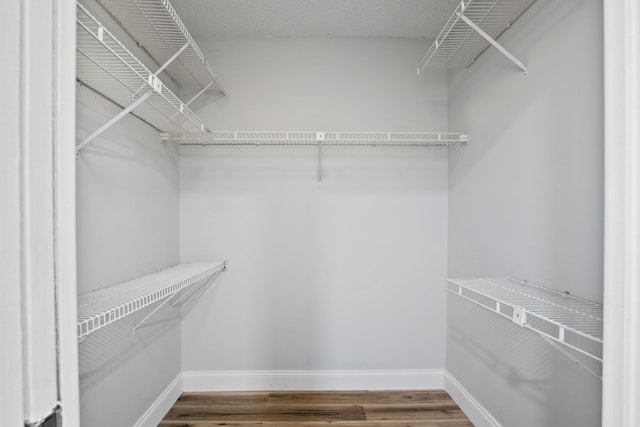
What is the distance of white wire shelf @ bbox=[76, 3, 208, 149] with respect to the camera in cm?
85

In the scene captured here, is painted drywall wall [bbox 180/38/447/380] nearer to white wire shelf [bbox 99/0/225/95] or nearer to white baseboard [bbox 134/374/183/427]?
white baseboard [bbox 134/374/183/427]

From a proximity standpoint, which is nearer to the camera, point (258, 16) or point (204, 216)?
point (258, 16)

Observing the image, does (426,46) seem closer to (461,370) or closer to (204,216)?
(204,216)

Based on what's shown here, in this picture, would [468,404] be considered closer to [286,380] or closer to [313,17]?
[286,380]

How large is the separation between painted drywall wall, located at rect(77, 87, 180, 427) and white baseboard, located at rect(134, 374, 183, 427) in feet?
0.13

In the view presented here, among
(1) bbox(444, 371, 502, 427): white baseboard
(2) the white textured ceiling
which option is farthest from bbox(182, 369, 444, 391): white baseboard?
(2) the white textured ceiling

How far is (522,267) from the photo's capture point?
4.29 feet

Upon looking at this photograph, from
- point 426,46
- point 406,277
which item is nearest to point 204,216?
Result: point 406,277

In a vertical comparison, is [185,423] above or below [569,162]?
below

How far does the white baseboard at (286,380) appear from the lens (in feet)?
6.42

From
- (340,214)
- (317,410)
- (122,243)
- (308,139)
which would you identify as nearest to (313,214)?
(340,214)

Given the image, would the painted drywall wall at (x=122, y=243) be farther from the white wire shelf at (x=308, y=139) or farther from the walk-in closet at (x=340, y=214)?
the white wire shelf at (x=308, y=139)

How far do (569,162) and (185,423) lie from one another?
2263mm
